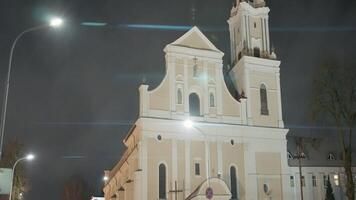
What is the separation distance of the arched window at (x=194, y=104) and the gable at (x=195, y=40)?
15.1 ft

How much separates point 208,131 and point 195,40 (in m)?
8.81

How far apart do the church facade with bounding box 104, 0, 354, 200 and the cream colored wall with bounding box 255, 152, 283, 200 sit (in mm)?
91

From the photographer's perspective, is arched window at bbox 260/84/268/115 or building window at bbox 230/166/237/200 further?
arched window at bbox 260/84/268/115

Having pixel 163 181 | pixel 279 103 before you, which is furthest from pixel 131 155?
pixel 279 103

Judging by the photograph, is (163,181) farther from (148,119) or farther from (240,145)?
(240,145)

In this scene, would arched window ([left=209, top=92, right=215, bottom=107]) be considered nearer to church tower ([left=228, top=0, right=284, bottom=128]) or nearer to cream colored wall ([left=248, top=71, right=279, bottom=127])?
church tower ([left=228, top=0, right=284, bottom=128])

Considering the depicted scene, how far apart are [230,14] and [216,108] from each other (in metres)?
13.1

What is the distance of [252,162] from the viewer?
42688 millimetres

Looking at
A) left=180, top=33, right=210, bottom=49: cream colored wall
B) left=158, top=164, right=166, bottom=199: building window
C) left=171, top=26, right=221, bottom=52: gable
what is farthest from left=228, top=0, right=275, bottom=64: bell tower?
left=158, top=164, right=166, bottom=199: building window

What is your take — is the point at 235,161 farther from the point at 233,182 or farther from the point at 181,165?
the point at 181,165

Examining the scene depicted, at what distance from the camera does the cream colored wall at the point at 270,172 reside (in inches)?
1679

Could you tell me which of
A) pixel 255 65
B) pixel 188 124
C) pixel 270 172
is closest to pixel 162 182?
pixel 188 124

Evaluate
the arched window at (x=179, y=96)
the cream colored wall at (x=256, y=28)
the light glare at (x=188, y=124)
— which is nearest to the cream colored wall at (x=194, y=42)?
the arched window at (x=179, y=96)

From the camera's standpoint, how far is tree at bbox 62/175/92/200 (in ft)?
321
